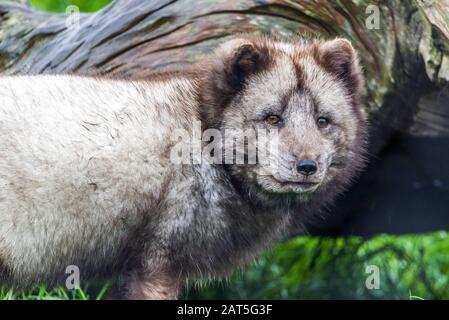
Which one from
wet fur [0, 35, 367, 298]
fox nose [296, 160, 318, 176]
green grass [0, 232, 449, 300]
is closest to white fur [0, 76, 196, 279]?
wet fur [0, 35, 367, 298]

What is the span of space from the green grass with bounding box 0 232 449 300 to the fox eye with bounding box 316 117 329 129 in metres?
2.49

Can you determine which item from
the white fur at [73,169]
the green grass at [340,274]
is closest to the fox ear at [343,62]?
the white fur at [73,169]

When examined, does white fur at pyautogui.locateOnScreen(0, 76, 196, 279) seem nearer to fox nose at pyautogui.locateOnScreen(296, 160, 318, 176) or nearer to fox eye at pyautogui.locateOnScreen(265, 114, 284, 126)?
fox eye at pyautogui.locateOnScreen(265, 114, 284, 126)

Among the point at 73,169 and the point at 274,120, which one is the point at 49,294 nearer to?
the point at 73,169

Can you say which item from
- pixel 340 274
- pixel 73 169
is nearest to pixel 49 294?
pixel 73 169

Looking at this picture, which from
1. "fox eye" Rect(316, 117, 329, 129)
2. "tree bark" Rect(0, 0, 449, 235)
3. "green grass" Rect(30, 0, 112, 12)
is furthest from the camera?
"green grass" Rect(30, 0, 112, 12)

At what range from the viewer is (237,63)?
158 inches

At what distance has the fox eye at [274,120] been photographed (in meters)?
3.93

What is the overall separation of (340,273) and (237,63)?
3.16 m

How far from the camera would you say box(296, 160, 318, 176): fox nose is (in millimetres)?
3762

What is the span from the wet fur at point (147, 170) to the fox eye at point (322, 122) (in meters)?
0.06

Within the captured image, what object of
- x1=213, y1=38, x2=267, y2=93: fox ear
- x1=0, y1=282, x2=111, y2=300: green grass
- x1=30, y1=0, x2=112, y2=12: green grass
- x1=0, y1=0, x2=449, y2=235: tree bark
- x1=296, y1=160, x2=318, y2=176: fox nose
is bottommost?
x1=0, y1=282, x2=111, y2=300: green grass

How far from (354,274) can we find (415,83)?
2185 mm
